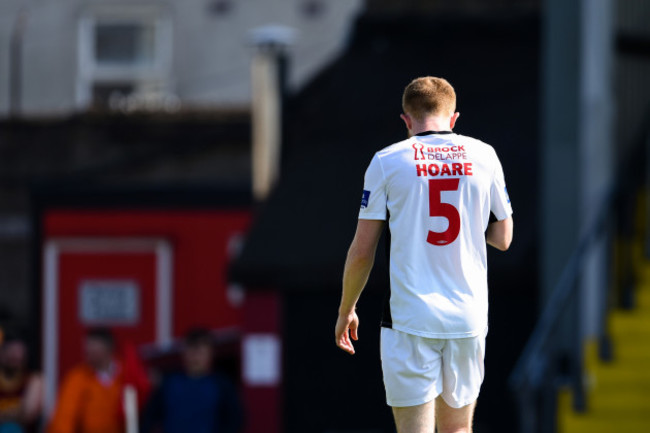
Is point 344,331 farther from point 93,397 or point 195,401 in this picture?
point 93,397

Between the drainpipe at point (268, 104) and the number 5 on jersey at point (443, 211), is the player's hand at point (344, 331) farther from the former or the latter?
the drainpipe at point (268, 104)

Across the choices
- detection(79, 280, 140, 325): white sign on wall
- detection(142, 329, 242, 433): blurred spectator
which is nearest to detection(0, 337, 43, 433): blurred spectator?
detection(142, 329, 242, 433): blurred spectator

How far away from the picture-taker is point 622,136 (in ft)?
48.4

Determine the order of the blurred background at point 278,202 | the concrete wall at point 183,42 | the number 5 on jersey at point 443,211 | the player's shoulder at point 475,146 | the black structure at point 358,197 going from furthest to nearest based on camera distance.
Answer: the concrete wall at point 183,42
the black structure at point 358,197
the blurred background at point 278,202
the player's shoulder at point 475,146
the number 5 on jersey at point 443,211

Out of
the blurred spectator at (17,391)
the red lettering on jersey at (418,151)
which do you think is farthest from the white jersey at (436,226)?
the blurred spectator at (17,391)

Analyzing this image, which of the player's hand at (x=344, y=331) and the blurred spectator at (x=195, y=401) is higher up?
the player's hand at (x=344, y=331)

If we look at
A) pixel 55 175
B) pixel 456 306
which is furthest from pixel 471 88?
pixel 456 306

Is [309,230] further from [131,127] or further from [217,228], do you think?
[131,127]

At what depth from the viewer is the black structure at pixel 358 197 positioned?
13836 mm

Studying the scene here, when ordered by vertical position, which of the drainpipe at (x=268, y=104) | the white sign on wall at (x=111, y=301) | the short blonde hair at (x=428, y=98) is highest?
the drainpipe at (x=268, y=104)

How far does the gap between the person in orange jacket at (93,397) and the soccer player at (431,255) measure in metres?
7.48

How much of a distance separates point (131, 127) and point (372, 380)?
22.3 ft

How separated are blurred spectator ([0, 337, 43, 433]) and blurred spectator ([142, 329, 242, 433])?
2.94ft

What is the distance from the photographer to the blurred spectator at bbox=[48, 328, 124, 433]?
482 inches
